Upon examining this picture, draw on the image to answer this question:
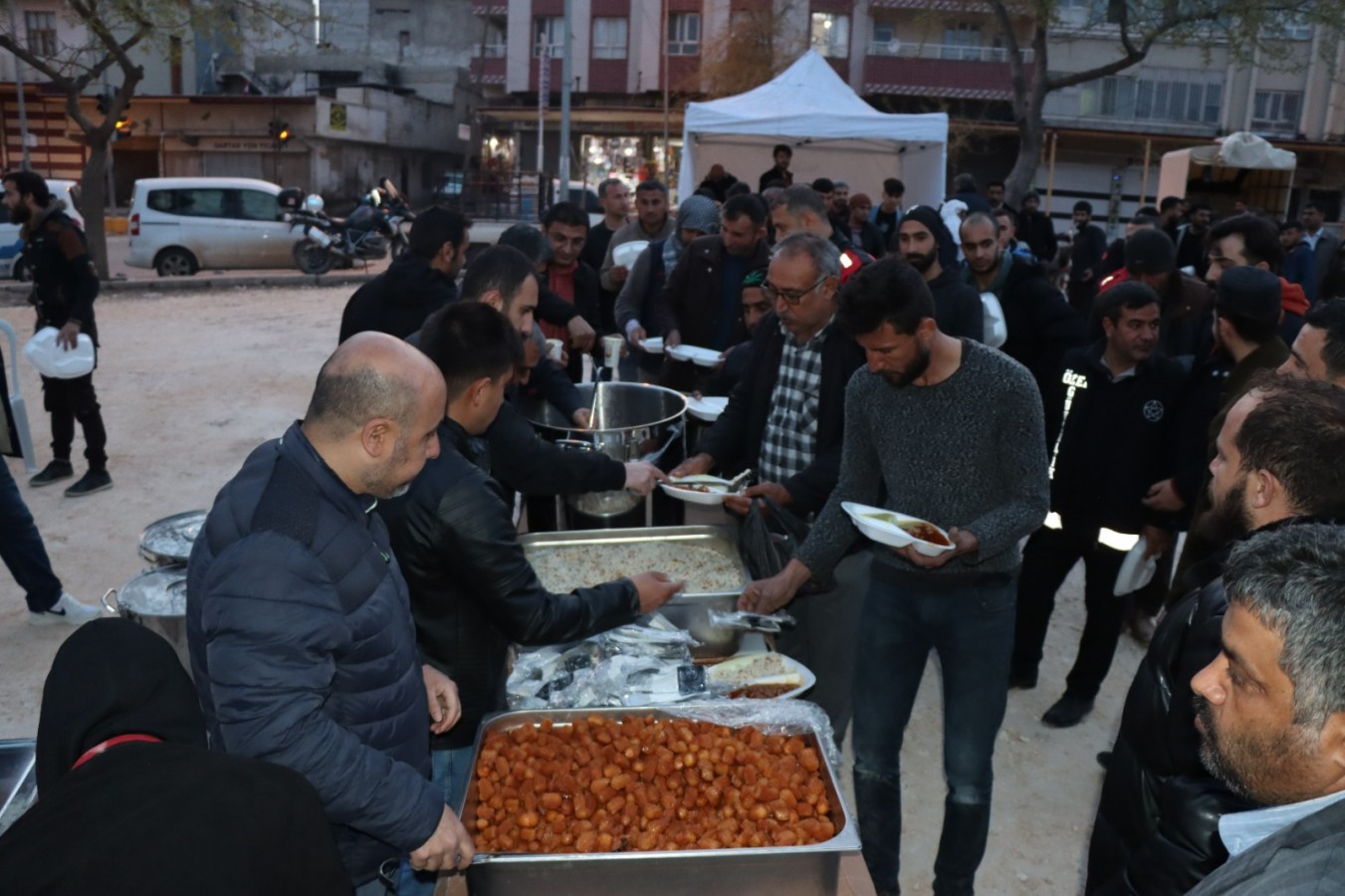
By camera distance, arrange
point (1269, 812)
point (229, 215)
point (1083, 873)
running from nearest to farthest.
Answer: point (1269, 812)
point (1083, 873)
point (229, 215)

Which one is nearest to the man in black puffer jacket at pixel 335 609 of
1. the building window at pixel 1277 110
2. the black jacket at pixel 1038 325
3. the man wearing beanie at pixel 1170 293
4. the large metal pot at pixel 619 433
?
the large metal pot at pixel 619 433

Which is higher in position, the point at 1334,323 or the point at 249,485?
the point at 1334,323

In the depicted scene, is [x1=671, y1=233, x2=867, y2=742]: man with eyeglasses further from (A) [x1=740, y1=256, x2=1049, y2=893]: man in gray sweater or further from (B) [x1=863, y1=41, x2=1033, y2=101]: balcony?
(B) [x1=863, y1=41, x2=1033, y2=101]: balcony

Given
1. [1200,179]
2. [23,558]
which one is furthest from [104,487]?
[1200,179]

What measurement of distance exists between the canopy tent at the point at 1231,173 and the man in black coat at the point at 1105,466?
34.1ft

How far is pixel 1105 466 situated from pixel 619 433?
1.93 m

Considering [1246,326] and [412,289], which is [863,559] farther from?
[412,289]

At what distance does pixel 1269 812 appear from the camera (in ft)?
4.16

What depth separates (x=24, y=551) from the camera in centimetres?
474

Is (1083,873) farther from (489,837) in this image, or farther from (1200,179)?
(1200,179)

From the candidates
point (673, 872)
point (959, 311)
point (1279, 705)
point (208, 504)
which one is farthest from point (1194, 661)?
point (208, 504)

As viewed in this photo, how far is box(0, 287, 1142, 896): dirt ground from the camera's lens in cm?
360

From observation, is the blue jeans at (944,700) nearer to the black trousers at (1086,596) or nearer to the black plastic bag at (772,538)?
the black plastic bag at (772,538)

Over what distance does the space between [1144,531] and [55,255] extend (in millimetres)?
6386
